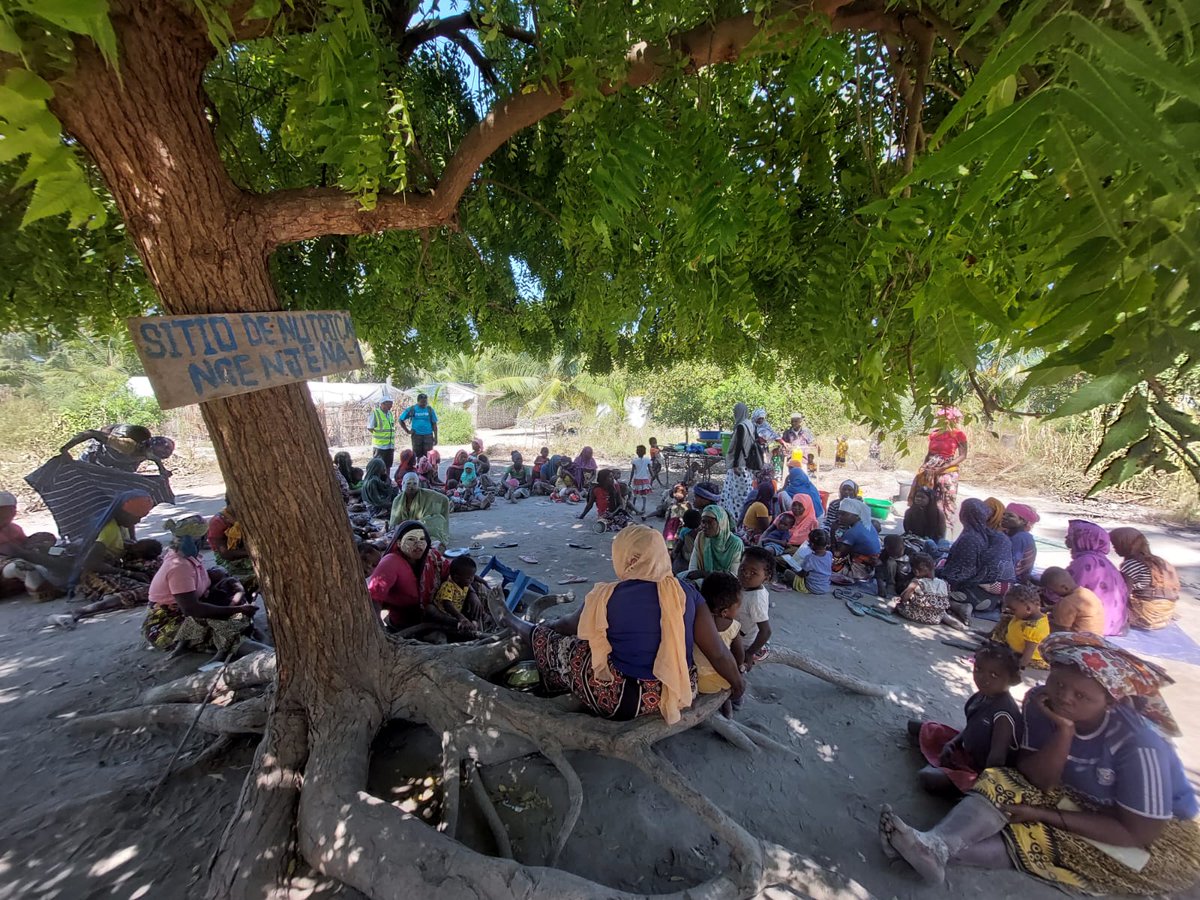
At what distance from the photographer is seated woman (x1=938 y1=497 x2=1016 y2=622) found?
17.3 ft

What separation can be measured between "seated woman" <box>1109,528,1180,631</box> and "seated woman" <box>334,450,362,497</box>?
33.9 feet

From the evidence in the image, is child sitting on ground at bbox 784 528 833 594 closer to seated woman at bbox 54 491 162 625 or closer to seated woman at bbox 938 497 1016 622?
seated woman at bbox 938 497 1016 622

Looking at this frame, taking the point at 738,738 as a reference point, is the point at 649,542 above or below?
above

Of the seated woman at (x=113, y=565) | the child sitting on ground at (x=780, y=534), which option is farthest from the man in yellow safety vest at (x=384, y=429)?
the child sitting on ground at (x=780, y=534)

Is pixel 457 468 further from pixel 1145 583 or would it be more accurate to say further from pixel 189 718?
pixel 1145 583

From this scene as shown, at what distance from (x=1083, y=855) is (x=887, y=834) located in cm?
81

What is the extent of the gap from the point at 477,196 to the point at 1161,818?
454 centimetres

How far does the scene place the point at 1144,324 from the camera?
638 millimetres

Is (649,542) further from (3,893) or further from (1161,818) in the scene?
(3,893)

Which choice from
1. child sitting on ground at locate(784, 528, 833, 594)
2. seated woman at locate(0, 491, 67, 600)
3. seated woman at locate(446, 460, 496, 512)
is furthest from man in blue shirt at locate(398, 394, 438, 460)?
child sitting on ground at locate(784, 528, 833, 594)

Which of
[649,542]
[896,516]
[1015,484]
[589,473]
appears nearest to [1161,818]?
[649,542]

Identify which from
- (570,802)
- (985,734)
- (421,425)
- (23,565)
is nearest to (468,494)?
(421,425)

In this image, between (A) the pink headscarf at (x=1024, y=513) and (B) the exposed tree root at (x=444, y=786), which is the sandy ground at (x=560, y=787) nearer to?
(B) the exposed tree root at (x=444, y=786)

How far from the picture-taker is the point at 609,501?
28.8 feet
